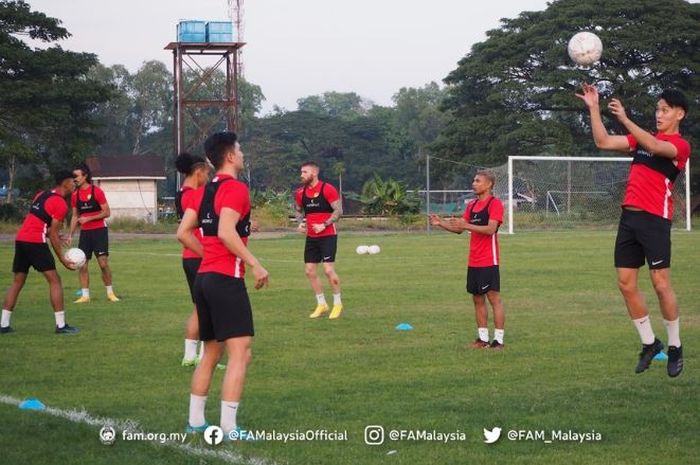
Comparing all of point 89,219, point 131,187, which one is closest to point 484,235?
point 89,219

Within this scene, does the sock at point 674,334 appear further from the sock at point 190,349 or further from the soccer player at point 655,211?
the sock at point 190,349

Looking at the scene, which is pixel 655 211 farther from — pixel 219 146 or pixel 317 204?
pixel 317 204

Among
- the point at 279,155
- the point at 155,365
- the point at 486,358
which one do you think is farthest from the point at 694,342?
the point at 279,155

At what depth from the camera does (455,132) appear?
6688 centimetres

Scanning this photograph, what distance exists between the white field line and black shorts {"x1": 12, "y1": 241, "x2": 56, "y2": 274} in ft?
15.4

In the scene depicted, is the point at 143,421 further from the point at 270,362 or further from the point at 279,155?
the point at 279,155

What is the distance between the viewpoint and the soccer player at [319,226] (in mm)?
15859

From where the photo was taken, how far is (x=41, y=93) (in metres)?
50.5

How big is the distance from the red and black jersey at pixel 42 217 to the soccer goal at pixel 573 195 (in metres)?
34.1

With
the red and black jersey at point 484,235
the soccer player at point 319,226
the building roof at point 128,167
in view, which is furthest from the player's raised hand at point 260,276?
the building roof at point 128,167

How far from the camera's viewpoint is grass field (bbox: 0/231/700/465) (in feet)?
24.1

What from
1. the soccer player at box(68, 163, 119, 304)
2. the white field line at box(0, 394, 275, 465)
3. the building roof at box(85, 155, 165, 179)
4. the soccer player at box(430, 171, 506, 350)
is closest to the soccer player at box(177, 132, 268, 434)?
the white field line at box(0, 394, 275, 465)

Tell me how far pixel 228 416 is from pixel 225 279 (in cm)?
96

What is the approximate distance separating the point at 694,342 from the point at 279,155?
289 ft
